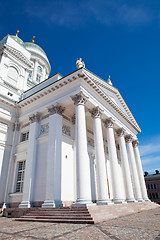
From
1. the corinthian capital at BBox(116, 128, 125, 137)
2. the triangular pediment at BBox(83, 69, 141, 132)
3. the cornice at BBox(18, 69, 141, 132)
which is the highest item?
the triangular pediment at BBox(83, 69, 141, 132)

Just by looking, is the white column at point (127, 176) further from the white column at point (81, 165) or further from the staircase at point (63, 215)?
the staircase at point (63, 215)

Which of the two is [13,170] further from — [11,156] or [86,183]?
[86,183]

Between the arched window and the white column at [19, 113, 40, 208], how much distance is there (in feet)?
25.5

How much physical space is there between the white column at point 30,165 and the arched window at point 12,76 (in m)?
7.76

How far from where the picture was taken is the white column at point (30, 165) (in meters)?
12.8

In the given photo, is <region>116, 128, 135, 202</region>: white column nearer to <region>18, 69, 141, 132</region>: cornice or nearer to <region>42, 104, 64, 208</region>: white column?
<region>18, 69, 141, 132</region>: cornice

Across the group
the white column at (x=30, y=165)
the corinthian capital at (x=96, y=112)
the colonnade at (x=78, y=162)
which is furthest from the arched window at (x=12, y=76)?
the corinthian capital at (x=96, y=112)

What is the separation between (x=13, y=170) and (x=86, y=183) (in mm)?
8721

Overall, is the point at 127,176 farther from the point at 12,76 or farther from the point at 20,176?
the point at 12,76

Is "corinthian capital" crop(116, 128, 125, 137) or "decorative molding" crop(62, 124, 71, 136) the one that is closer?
"decorative molding" crop(62, 124, 71, 136)

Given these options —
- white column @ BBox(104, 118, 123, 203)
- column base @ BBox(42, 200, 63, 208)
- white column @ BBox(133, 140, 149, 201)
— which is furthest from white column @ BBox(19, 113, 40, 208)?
white column @ BBox(133, 140, 149, 201)

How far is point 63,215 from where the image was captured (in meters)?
8.84

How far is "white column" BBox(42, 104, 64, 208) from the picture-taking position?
1134cm

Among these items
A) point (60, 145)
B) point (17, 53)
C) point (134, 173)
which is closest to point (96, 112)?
point (60, 145)
